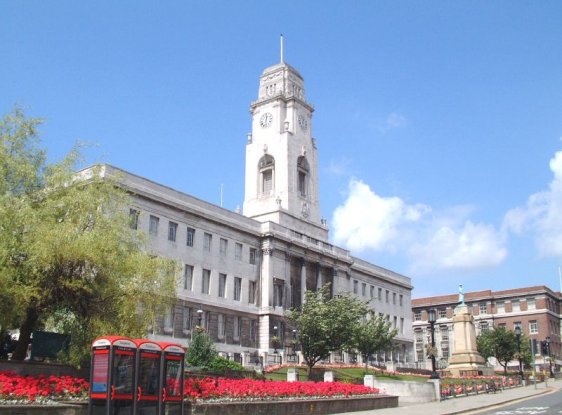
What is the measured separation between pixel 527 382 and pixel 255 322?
2722cm

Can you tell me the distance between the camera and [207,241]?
61938 millimetres

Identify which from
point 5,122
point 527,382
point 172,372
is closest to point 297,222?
point 527,382

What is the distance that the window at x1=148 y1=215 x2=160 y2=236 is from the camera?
5555 cm

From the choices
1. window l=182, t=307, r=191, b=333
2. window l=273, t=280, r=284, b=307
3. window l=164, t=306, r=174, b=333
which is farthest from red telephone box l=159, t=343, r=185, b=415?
window l=273, t=280, r=284, b=307

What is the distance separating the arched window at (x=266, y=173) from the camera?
261 ft

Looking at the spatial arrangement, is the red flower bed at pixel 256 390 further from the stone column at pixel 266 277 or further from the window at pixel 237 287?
the stone column at pixel 266 277

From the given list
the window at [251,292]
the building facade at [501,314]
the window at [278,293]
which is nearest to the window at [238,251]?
the window at [251,292]

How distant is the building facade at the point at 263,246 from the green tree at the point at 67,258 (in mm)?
15449

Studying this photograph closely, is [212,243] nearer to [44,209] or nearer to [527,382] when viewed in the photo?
[527,382]

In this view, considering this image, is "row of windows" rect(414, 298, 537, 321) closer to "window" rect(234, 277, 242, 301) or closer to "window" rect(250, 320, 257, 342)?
"window" rect(250, 320, 257, 342)

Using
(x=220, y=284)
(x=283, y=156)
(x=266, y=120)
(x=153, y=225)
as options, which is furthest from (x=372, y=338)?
(x=266, y=120)

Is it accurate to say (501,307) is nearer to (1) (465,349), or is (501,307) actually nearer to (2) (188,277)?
(1) (465,349)

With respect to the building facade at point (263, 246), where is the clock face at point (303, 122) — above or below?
above

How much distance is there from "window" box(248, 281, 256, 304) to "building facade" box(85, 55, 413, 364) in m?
0.12
